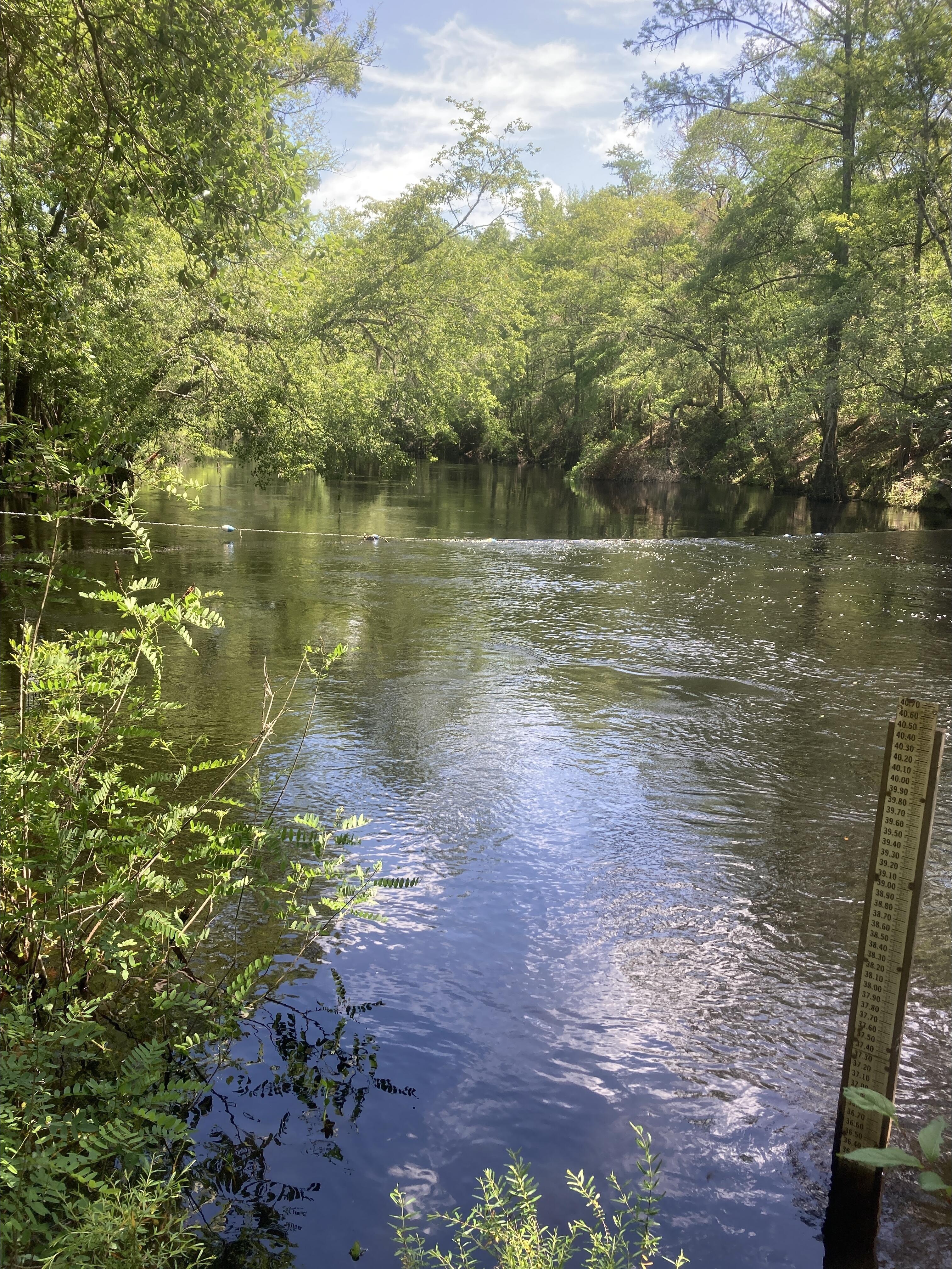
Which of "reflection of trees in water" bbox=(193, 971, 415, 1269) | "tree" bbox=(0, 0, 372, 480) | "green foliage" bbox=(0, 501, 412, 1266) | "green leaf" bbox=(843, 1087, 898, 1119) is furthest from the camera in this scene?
"tree" bbox=(0, 0, 372, 480)

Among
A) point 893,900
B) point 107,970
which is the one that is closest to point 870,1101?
point 893,900

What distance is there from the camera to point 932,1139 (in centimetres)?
200

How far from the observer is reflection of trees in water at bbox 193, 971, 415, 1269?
345 cm

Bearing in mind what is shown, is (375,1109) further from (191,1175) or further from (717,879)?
(717,879)

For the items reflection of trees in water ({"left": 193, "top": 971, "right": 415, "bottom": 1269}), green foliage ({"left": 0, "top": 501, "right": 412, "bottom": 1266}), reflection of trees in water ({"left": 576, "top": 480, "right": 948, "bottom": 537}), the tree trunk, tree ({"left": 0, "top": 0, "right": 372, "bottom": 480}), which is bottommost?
reflection of trees in water ({"left": 193, "top": 971, "right": 415, "bottom": 1269})

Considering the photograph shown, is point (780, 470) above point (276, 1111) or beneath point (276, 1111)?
above

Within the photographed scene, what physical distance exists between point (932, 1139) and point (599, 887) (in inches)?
168

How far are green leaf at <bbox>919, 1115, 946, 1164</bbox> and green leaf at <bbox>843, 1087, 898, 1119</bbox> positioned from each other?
0.07 m

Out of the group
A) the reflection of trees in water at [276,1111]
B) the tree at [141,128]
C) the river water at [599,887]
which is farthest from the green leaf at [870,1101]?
the tree at [141,128]

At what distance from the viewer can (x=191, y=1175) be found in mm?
3609

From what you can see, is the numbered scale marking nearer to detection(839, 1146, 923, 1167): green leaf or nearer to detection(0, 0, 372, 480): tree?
detection(839, 1146, 923, 1167): green leaf

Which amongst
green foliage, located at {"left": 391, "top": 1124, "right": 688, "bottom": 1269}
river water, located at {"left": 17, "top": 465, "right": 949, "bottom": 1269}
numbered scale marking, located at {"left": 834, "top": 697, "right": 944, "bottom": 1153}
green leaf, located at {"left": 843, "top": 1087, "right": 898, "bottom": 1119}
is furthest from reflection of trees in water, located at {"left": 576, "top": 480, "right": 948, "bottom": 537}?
green leaf, located at {"left": 843, "top": 1087, "right": 898, "bottom": 1119}

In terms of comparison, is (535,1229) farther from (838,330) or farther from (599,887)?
(838,330)

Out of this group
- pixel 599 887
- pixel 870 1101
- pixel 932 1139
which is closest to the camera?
pixel 932 1139
